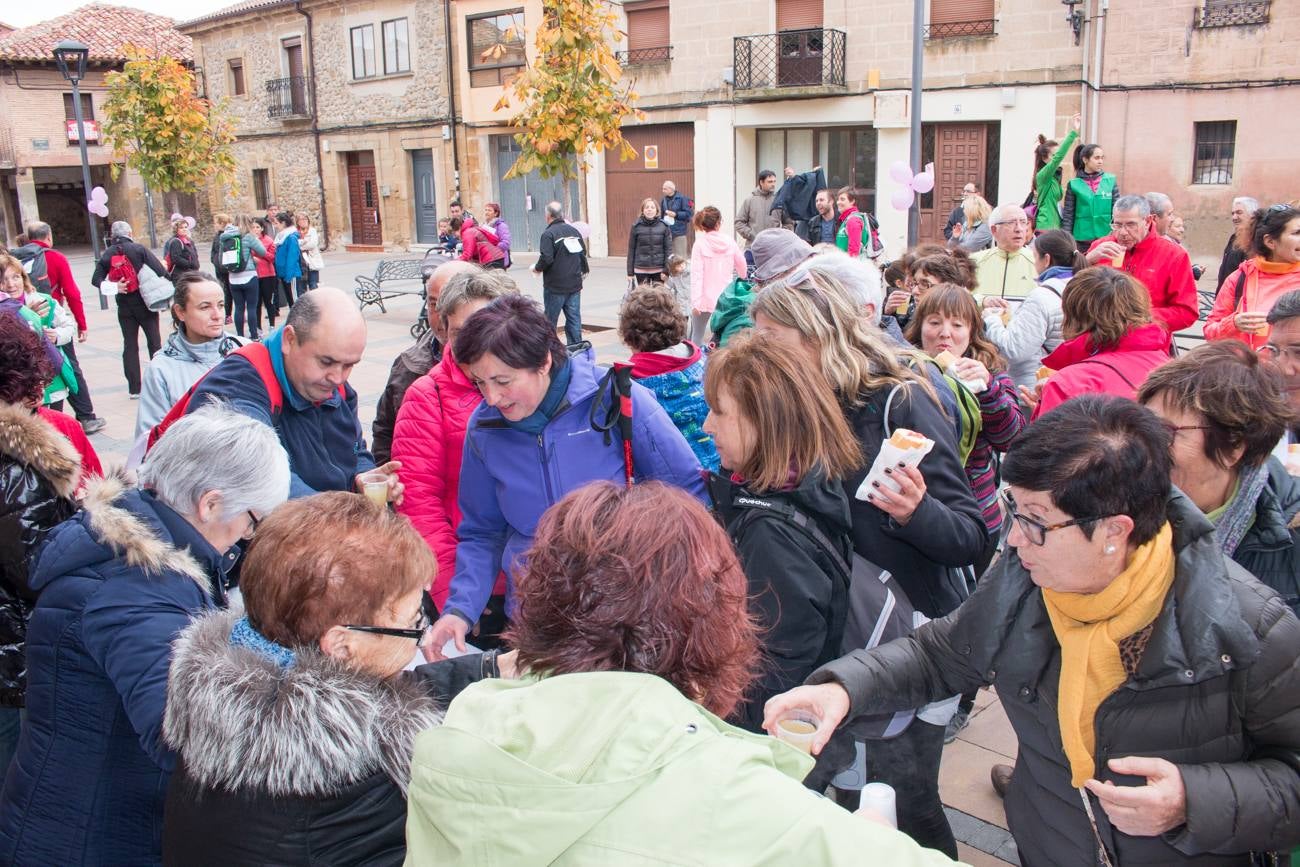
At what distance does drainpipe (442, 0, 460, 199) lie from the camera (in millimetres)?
25938

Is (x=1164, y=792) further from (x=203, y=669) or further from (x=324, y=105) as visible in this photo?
(x=324, y=105)

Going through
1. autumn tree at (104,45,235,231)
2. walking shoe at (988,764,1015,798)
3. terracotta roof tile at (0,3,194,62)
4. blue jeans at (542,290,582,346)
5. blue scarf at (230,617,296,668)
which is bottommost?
walking shoe at (988,764,1015,798)

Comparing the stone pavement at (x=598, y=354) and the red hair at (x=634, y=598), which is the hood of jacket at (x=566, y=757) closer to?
the red hair at (x=634, y=598)

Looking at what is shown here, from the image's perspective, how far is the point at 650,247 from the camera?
1352 centimetres

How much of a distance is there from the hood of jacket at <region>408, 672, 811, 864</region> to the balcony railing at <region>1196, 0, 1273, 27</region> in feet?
64.3

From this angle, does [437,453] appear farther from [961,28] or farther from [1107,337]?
[961,28]

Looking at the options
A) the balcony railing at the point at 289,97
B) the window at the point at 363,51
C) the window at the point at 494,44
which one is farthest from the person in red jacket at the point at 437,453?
the balcony railing at the point at 289,97

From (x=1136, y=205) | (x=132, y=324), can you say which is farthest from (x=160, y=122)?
(x=1136, y=205)

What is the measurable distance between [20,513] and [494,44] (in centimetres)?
2498

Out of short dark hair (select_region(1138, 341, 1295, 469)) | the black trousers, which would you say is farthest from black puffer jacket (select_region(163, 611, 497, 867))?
the black trousers

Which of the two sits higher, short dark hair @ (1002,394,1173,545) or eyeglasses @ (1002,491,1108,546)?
short dark hair @ (1002,394,1173,545)

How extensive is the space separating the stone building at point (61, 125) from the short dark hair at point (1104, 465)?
3817 centimetres

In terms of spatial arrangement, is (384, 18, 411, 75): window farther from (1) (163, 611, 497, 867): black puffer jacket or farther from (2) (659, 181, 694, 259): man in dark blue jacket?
(1) (163, 611, 497, 867): black puffer jacket

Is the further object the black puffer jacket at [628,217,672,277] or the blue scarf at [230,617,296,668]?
the black puffer jacket at [628,217,672,277]
